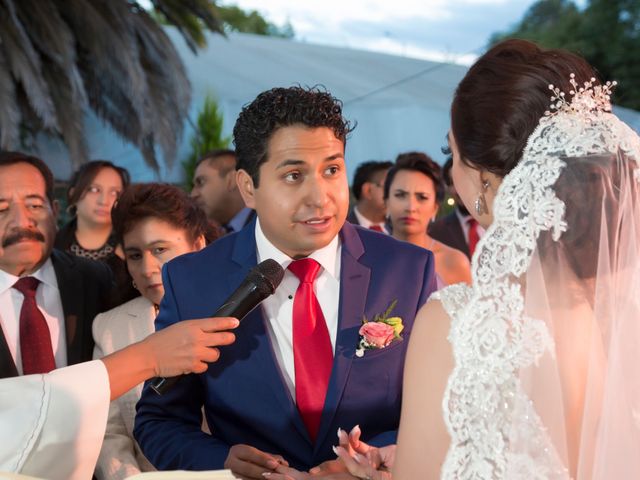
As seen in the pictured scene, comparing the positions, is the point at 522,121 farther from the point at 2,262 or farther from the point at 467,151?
the point at 2,262

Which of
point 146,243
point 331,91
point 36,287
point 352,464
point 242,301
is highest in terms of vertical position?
point 331,91

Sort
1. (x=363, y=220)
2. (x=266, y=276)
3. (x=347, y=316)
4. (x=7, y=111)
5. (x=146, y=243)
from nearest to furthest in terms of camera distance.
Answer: (x=266, y=276) → (x=347, y=316) → (x=146, y=243) → (x=363, y=220) → (x=7, y=111)

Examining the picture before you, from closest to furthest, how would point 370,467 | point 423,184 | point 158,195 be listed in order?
point 370,467 < point 158,195 < point 423,184

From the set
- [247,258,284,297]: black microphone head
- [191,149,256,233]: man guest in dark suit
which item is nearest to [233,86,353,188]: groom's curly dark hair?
[247,258,284,297]: black microphone head

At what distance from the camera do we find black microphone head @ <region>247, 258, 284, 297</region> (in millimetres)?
2787

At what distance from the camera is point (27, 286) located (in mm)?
3912

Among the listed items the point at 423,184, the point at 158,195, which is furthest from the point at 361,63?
the point at 158,195

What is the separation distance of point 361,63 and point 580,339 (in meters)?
19.3

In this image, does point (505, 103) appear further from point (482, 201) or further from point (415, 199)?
point (415, 199)

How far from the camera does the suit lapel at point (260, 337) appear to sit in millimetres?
2992

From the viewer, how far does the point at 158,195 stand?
13.6 ft

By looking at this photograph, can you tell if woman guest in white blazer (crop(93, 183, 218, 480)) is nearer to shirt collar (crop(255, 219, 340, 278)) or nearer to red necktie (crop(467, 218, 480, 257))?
shirt collar (crop(255, 219, 340, 278))

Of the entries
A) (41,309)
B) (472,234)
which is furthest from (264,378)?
(472,234)

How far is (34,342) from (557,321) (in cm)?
248
